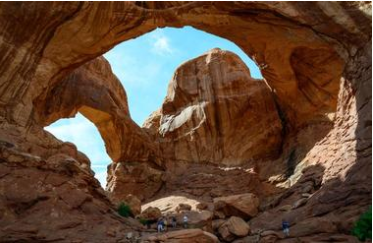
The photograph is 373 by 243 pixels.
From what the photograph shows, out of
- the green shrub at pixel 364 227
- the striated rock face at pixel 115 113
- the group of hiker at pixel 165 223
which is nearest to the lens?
the green shrub at pixel 364 227

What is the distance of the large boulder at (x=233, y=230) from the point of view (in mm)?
18766

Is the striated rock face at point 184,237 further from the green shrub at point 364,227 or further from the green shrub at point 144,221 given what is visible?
the green shrub at point 364,227

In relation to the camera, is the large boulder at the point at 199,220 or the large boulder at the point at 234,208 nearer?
the large boulder at the point at 199,220

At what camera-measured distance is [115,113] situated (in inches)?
1379

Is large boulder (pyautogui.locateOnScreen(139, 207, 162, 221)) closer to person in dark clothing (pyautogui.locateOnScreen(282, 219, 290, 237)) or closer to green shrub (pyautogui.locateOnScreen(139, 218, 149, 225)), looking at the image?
green shrub (pyautogui.locateOnScreen(139, 218, 149, 225))

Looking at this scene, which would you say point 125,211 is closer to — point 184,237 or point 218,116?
point 184,237

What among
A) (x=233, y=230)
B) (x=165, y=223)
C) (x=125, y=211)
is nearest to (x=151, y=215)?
(x=125, y=211)

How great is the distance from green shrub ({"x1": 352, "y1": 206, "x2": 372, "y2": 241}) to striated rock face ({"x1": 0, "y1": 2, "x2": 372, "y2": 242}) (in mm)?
832

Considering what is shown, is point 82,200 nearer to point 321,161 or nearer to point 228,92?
point 321,161

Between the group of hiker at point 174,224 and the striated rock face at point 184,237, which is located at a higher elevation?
the group of hiker at point 174,224

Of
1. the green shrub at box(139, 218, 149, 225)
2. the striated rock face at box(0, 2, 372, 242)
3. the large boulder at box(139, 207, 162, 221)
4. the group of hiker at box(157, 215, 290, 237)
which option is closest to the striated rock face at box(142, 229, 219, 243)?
the striated rock face at box(0, 2, 372, 242)

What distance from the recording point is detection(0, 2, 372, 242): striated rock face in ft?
58.1

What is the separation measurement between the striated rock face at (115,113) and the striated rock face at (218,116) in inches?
97.4

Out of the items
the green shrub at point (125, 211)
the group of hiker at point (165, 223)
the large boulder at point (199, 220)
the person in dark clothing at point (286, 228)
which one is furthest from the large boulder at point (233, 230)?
the green shrub at point (125, 211)
